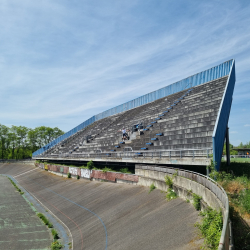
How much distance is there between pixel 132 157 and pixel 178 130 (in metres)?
3.76

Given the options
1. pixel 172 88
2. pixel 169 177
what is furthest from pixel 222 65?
pixel 169 177

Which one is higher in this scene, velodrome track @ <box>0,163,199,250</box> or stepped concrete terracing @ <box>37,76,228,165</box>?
stepped concrete terracing @ <box>37,76,228,165</box>

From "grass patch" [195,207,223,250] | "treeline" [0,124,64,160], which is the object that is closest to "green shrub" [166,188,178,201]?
"grass patch" [195,207,223,250]

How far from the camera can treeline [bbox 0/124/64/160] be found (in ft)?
293

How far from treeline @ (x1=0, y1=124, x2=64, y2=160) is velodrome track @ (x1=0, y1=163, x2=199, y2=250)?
75.8 m

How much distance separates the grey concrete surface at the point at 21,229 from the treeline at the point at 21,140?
240ft

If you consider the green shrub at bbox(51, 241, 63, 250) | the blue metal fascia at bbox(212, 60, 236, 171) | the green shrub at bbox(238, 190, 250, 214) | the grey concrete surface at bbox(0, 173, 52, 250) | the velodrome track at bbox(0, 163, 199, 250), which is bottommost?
the grey concrete surface at bbox(0, 173, 52, 250)

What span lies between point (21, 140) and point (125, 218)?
86.7 m

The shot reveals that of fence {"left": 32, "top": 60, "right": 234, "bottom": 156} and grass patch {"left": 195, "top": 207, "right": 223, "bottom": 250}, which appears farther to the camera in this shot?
fence {"left": 32, "top": 60, "right": 234, "bottom": 156}

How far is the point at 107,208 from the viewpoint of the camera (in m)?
14.6

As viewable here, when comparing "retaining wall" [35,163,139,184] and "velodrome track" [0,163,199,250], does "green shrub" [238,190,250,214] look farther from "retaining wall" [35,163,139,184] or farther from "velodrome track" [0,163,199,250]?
"retaining wall" [35,163,139,184]

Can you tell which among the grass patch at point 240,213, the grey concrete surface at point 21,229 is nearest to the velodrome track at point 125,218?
the grass patch at point 240,213

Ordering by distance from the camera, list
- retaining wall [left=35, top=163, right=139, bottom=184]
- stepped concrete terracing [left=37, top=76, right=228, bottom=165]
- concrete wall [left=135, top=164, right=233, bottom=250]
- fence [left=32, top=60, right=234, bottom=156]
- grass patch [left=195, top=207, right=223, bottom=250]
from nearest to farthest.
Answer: concrete wall [left=135, top=164, right=233, bottom=250] < grass patch [left=195, top=207, right=223, bottom=250] < stepped concrete terracing [left=37, top=76, right=228, bottom=165] < retaining wall [left=35, top=163, right=139, bottom=184] < fence [left=32, top=60, right=234, bottom=156]

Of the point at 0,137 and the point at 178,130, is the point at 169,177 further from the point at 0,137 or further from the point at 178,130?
the point at 0,137
